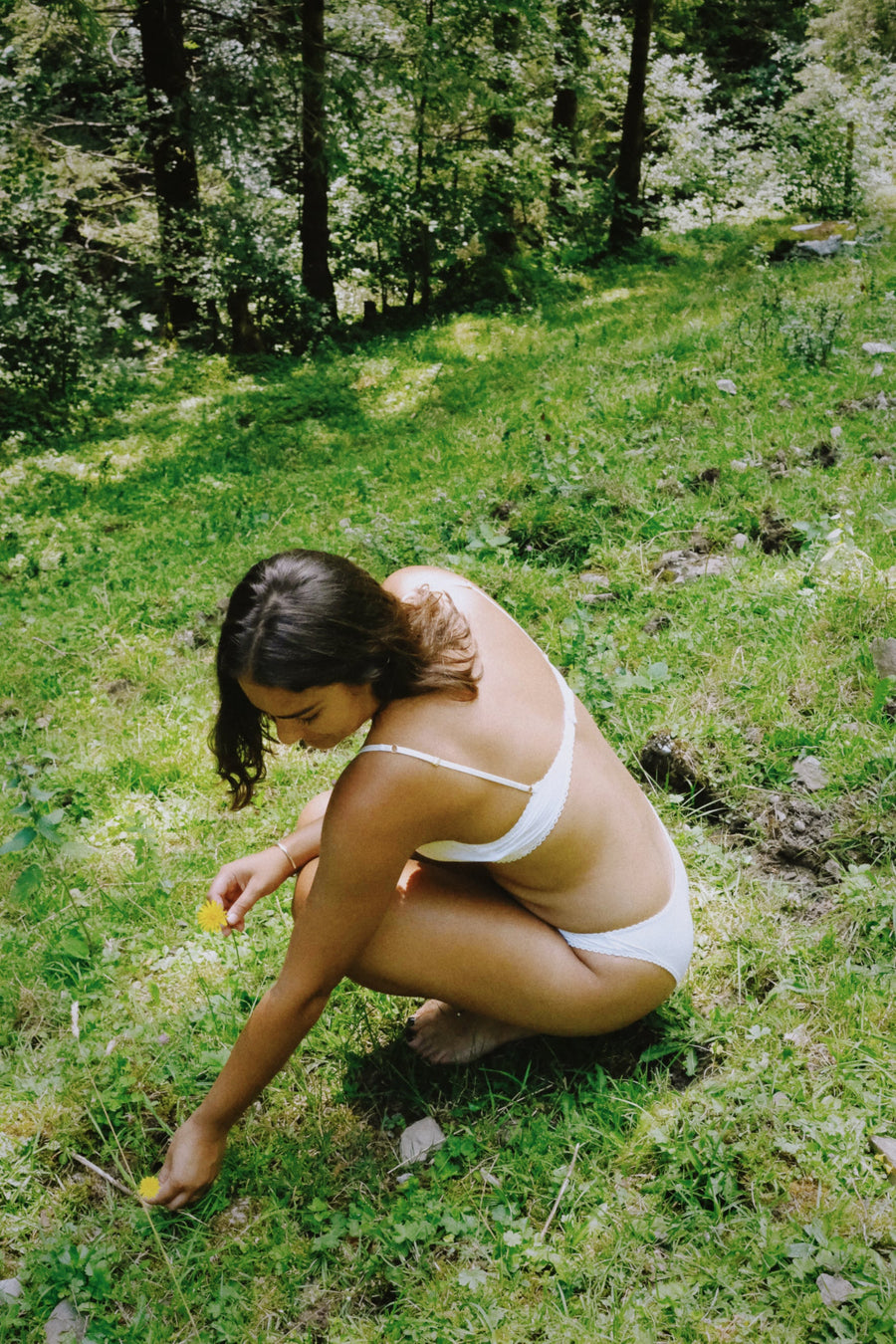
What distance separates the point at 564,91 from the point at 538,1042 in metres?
13.8

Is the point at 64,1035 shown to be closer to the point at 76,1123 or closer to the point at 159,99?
the point at 76,1123

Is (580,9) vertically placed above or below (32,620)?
above

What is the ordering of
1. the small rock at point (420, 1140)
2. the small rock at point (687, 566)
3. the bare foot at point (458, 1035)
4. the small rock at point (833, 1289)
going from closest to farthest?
the small rock at point (833, 1289)
the small rock at point (420, 1140)
the bare foot at point (458, 1035)
the small rock at point (687, 566)

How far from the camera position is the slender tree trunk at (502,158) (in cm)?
1036

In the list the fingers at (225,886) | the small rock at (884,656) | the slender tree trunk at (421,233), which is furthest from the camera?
the slender tree trunk at (421,233)

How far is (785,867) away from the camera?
7.99 feet

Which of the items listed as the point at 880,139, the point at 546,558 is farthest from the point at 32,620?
the point at 880,139

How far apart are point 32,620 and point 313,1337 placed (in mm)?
3569

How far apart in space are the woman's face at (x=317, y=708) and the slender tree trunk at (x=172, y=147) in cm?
852

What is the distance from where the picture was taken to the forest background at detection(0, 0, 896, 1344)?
1.75 metres

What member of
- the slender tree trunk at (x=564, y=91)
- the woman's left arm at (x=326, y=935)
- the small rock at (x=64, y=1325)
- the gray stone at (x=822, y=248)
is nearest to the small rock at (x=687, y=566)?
the woman's left arm at (x=326, y=935)

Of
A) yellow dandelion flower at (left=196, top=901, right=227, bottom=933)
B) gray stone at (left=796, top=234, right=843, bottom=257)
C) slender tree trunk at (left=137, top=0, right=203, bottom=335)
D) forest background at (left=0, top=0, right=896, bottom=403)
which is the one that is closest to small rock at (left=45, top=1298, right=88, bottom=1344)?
yellow dandelion flower at (left=196, top=901, right=227, bottom=933)

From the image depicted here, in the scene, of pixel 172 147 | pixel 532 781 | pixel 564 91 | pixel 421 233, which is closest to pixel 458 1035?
pixel 532 781

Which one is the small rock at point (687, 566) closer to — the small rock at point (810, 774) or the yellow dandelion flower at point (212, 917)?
Answer: the small rock at point (810, 774)
